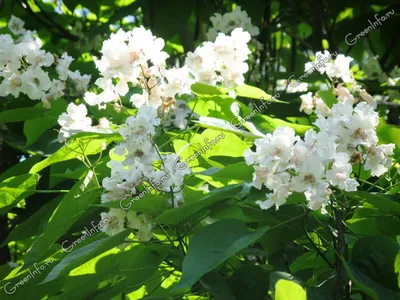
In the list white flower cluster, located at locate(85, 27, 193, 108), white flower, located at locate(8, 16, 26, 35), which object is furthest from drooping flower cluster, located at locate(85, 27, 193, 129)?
white flower, located at locate(8, 16, 26, 35)

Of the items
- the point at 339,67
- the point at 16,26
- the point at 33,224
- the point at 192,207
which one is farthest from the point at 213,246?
the point at 16,26

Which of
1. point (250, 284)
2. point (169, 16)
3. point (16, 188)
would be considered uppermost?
point (169, 16)


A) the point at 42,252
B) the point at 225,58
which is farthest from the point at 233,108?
the point at 42,252

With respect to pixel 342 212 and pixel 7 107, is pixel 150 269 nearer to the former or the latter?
pixel 342 212

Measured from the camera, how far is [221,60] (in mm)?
1785

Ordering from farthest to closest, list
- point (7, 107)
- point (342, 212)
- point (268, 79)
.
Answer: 1. point (268, 79)
2. point (7, 107)
3. point (342, 212)

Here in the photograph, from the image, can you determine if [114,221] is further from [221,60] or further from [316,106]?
[316,106]

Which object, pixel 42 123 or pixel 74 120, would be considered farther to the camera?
pixel 42 123

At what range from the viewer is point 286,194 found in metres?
1.33

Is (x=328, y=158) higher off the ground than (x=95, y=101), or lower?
lower

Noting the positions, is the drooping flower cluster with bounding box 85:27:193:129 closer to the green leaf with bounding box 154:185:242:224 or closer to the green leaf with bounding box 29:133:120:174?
the green leaf with bounding box 29:133:120:174

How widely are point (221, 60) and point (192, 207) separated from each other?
22.7 inches

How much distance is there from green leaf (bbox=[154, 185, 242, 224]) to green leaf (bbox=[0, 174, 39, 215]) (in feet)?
1.68

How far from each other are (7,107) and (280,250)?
1.19m
